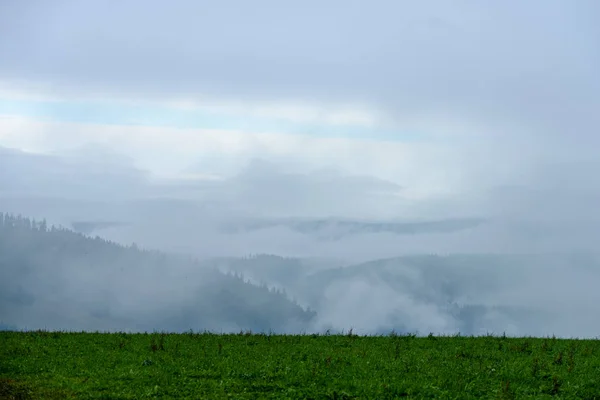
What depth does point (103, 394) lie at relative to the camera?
876 inches

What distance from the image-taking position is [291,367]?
2569 cm

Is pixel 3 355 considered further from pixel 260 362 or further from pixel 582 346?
pixel 582 346

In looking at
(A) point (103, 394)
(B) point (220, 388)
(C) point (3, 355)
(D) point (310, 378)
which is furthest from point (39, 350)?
(D) point (310, 378)

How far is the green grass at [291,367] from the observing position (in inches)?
899

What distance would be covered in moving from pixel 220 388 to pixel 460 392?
780 cm

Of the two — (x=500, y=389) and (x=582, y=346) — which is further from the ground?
(x=582, y=346)

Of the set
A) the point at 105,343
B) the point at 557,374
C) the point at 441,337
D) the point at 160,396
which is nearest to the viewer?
the point at 160,396

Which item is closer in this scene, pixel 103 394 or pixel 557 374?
pixel 103 394

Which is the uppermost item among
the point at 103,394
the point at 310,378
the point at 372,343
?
the point at 372,343

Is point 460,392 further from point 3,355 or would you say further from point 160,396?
point 3,355

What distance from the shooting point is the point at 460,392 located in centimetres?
2303

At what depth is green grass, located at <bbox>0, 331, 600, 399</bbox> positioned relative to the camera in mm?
22844

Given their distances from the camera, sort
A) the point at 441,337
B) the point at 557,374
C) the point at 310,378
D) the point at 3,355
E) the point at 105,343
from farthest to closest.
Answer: the point at 441,337
the point at 105,343
the point at 3,355
the point at 557,374
the point at 310,378

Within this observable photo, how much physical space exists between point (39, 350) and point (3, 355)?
4.96ft
